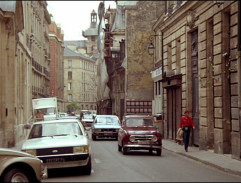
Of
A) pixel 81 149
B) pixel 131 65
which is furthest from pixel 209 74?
pixel 131 65

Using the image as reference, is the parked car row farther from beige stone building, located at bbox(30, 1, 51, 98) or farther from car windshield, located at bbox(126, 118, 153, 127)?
beige stone building, located at bbox(30, 1, 51, 98)

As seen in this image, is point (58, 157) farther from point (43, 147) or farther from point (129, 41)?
point (129, 41)

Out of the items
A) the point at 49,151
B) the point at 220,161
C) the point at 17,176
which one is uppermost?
the point at 49,151

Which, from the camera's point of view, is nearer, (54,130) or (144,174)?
(144,174)

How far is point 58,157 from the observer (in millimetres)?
11586

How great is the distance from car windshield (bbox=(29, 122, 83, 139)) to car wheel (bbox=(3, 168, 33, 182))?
125 inches

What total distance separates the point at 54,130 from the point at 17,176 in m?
3.58

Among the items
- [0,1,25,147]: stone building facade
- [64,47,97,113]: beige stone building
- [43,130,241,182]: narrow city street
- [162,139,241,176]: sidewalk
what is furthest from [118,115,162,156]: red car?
[0,1,25,147]: stone building facade

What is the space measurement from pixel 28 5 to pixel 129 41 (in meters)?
8.80

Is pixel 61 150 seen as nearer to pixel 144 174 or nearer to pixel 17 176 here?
pixel 17 176

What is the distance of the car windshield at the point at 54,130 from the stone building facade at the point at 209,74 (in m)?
3.81

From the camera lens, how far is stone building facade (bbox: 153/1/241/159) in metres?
13.9

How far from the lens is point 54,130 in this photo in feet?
42.9

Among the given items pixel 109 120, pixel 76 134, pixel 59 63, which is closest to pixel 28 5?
pixel 109 120
